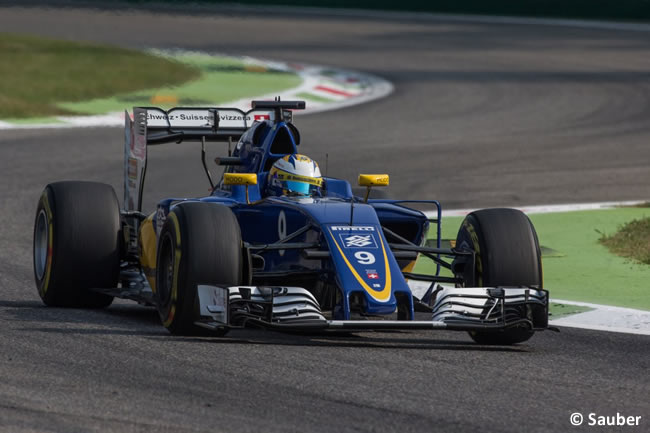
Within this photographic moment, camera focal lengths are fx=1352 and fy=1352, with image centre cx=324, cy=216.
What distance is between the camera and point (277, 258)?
9.10 meters

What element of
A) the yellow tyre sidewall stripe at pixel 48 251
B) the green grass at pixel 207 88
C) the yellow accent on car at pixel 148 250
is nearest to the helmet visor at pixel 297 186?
the yellow accent on car at pixel 148 250

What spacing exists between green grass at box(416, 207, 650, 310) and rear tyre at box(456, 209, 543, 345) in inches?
65.6

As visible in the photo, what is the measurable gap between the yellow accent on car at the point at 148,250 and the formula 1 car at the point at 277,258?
0.03 feet

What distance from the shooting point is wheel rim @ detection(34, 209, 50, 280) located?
398 inches

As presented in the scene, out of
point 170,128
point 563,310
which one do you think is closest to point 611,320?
point 563,310

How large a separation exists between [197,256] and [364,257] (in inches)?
39.9

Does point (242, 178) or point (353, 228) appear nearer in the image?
point (353, 228)

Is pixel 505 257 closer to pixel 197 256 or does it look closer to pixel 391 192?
pixel 197 256

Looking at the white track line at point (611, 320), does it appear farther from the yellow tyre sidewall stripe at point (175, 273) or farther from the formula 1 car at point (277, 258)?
the yellow tyre sidewall stripe at point (175, 273)

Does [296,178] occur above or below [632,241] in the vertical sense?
above

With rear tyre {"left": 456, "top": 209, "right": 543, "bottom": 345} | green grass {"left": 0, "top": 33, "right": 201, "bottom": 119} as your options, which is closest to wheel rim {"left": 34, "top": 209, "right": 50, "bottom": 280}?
rear tyre {"left": 456, "top": 209, "right": 543, "bottom": 345}

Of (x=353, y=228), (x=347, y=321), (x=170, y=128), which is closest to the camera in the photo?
(x=347, y=321)

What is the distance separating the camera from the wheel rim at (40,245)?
10.1 meters

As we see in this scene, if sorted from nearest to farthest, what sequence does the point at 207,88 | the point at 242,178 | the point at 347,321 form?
the point at 347,321
the point at 242,178
the point at 207,88
